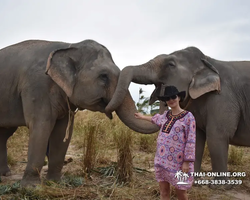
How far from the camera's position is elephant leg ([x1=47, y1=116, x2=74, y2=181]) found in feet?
16.8

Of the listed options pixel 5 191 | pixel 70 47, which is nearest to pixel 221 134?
pixel 70 47

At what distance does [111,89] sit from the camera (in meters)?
4.53

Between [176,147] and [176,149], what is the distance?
19 millimetres

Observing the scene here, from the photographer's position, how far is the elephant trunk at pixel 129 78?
171 inches

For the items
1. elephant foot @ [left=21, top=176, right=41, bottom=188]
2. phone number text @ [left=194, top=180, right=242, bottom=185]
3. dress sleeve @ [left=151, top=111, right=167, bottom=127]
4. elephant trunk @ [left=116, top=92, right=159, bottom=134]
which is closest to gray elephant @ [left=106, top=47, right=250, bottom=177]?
phone number text @ [left=194, top=180, right=242, bottom=185]

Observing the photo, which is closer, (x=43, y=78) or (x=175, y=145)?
(x=175, y=145)

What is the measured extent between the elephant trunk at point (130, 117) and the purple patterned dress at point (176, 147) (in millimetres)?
1069

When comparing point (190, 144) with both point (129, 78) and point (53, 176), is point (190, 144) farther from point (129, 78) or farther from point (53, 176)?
point (53, 176)

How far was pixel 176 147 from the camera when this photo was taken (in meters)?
3.23

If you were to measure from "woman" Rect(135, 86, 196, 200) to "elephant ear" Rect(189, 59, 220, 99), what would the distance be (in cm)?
183

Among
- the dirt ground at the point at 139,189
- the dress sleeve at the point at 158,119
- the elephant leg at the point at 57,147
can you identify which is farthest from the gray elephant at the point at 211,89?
the dress sleeve at the point at 158,119

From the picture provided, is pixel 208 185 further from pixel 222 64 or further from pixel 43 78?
pixel 43 78

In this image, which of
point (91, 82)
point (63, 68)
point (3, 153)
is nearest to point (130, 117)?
point (91, 82)

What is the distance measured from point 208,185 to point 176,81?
158cm
